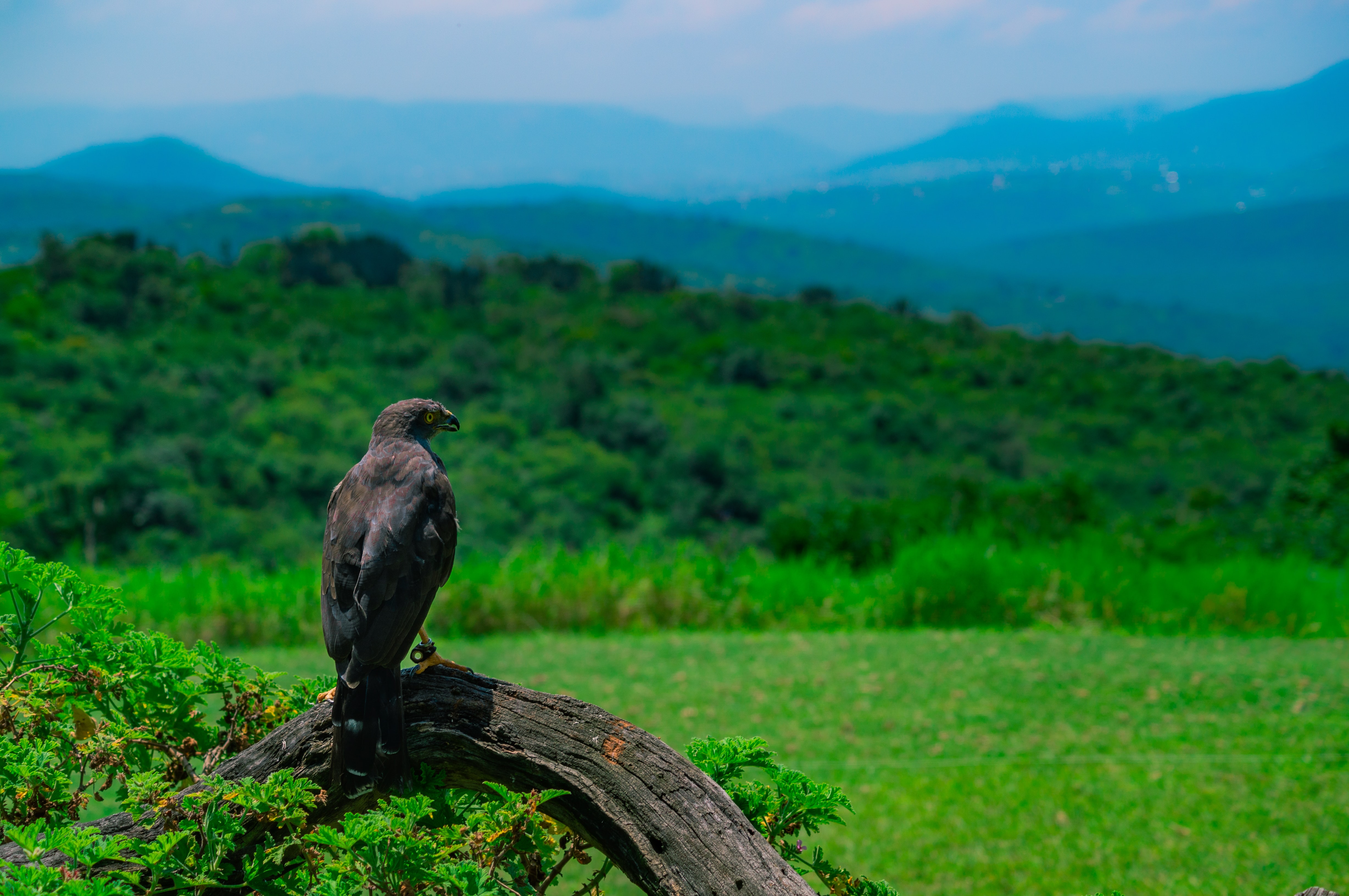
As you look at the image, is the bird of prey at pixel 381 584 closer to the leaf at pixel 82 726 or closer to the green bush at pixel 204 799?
the green bush at pixel 204 799

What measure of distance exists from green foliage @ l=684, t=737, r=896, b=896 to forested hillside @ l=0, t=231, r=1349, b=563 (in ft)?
27.2

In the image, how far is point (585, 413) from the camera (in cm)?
1777

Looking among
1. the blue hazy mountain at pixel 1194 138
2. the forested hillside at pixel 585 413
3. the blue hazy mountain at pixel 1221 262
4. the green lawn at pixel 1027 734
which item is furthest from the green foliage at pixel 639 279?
the blue hazy mountain at pixel 1221 262

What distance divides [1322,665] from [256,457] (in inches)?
519

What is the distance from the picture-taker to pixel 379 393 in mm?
17375

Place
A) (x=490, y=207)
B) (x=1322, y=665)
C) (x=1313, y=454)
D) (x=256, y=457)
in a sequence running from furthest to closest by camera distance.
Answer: (x=490, y=207), (x=256, y=457), (x=1313, y=454), (x=1322, y=665)

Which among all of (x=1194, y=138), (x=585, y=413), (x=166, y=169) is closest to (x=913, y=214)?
(x=1194, y=138)

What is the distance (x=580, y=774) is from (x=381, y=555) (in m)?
0.55

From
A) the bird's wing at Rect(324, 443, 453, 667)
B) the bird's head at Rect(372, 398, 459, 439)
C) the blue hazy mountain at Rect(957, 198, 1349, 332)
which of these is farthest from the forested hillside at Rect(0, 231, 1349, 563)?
the blue hazy mountain at Rect(957, 198, 1349, 332)

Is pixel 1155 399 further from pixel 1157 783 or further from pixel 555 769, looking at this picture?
pixel 555 769

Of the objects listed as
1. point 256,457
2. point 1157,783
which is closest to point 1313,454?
point 1157,783

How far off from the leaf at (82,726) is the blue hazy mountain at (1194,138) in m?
57.3

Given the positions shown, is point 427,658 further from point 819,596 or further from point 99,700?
point 819,596

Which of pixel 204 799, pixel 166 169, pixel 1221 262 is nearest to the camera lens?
pixel 204 799
